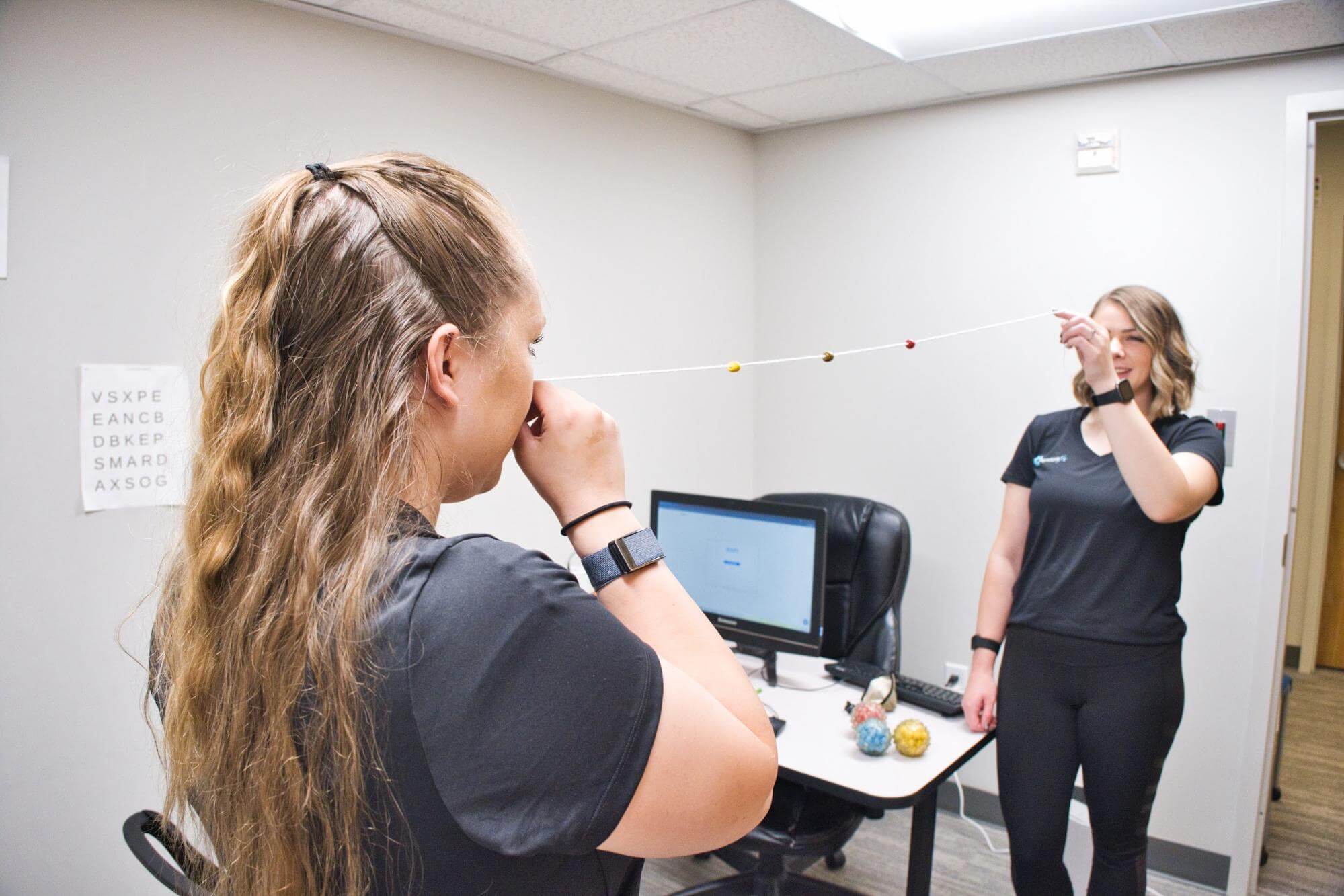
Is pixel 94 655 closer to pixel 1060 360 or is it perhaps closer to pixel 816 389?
pixel 816 389

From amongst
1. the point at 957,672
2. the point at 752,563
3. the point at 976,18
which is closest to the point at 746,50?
the point at 976,18

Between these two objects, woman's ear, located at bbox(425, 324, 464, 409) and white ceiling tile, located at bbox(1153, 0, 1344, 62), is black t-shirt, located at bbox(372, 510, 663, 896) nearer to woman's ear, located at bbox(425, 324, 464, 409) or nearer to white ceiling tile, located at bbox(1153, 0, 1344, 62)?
woman's ear, located at bbox(425, 324, 464, 409)

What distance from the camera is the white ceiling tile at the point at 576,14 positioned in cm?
206

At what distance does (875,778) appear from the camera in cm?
185

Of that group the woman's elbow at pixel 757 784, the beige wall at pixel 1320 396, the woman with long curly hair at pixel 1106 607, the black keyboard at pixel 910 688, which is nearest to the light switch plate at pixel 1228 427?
the woman with long curly hair at pixel 1106 607

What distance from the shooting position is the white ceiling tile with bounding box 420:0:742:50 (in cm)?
206

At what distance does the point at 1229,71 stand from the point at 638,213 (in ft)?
5.88

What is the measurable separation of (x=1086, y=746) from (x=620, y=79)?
2.19 meters

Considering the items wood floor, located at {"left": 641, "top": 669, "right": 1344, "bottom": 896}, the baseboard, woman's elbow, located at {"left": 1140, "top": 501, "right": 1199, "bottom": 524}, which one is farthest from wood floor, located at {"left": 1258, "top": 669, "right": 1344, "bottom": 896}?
woman's elbow, located at {"left": 1140, "top": 501, "right": 1199, "bottom": 524}

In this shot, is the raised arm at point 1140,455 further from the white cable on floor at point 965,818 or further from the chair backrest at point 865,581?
the white cable on floor at point 965,818

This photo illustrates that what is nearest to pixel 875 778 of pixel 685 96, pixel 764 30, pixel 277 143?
pixel 764 30

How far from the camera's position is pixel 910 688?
227cm

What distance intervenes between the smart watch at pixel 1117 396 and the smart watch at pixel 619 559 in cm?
143

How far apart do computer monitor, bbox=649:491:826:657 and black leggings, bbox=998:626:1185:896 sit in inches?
20.1
